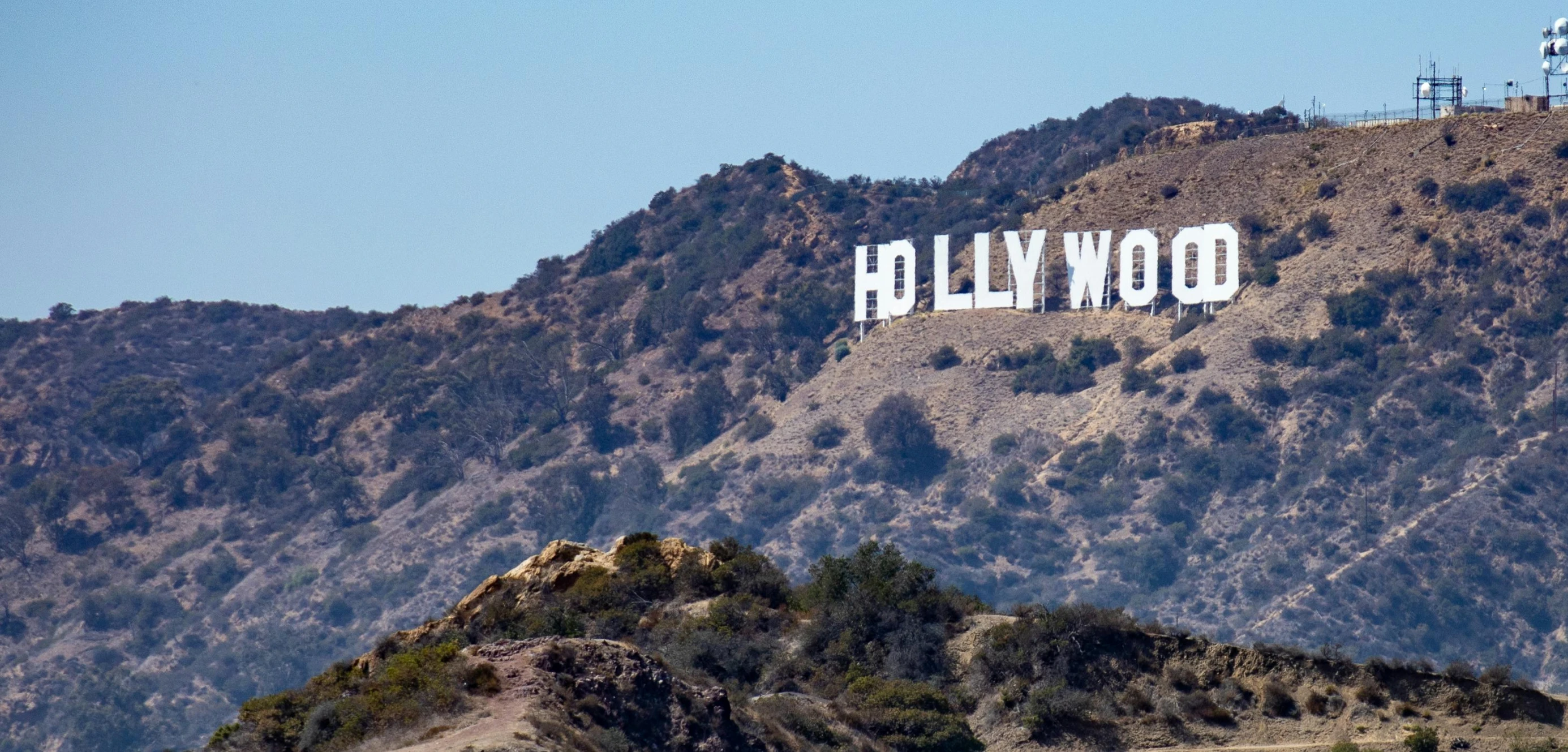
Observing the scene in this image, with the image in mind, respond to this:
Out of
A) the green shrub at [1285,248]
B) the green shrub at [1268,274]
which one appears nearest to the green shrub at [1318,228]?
the green shrub at [1285,248]

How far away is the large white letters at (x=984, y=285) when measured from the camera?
441ft

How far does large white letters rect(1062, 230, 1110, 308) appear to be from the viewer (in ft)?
431

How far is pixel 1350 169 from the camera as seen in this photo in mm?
134000

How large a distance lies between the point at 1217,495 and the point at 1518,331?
54.3ft

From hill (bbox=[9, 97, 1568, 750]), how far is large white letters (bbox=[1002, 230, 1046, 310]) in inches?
137

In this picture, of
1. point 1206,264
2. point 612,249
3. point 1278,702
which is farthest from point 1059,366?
point 1278,702

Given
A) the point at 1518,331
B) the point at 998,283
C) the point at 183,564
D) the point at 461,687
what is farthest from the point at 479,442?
the point at 461,687

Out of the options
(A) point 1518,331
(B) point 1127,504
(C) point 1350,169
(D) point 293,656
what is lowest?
(D) point 293,656

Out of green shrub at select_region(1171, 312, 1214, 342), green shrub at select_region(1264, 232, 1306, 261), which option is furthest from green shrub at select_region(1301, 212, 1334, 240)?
green shrub at select_region(1171, 312, 1214, 342)

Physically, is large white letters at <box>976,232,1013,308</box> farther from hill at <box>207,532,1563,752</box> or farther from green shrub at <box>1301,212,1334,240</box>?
hill at <box>207,532,1563,752</box>

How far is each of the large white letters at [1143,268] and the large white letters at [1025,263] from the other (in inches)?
170

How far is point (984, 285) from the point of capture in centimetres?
13500

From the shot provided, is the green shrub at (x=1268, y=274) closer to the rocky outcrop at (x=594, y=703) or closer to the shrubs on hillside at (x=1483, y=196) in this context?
the shrubs on hillside at (x=1483, y=196)

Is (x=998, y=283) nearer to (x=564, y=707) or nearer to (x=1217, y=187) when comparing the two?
(x=1217, y=187)
